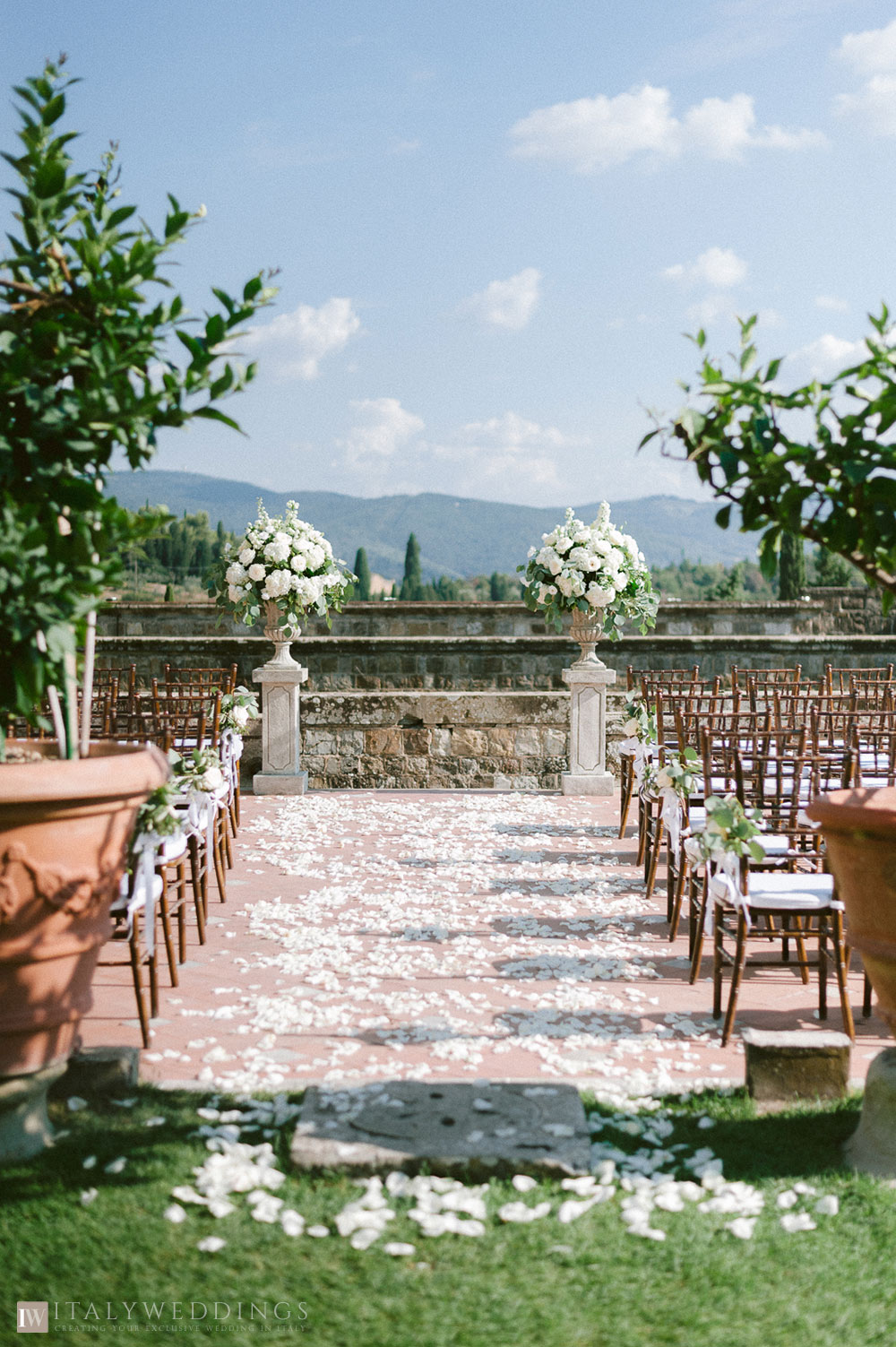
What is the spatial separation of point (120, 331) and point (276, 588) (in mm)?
6366

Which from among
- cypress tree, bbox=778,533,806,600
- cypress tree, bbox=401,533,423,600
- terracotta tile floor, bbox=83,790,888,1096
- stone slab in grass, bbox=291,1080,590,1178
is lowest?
terracotta tile floor, bbox=83,790,888,1096

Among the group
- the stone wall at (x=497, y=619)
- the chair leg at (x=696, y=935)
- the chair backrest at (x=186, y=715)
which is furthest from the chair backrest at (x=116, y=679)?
the stone wall at (x=497, y=619)

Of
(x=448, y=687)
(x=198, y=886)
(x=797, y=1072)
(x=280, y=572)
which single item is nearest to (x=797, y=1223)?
(x=797, y=1072)

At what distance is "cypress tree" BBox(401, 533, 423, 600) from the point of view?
138ft

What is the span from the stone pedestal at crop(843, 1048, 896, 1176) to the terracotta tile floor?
66 cm

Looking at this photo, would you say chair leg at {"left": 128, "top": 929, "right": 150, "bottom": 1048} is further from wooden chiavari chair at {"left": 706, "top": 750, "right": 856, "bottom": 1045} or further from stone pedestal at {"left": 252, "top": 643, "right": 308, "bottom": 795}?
stone pedestal at {"left": 252, "top": 643, "right": 308, "bottom": 795}

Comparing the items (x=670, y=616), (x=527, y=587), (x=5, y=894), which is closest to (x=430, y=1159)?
(x=5, y=894)

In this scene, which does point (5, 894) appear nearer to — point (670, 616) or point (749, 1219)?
point (749, 1219)

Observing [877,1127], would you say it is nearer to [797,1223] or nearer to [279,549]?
[797,1223]

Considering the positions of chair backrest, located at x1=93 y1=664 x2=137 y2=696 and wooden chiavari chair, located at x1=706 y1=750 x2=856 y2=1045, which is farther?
chair backrest, located at x1=93 y1=664 x2=137 y2=696

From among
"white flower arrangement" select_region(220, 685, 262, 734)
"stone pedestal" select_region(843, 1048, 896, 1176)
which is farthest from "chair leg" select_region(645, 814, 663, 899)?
"stone pedestal" select_region(843, 1048, 896, 1176)

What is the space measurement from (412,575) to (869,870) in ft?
139

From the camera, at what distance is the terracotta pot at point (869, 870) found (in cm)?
270

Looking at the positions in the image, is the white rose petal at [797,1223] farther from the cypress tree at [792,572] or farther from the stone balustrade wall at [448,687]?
the cypress tree at [792,572]
